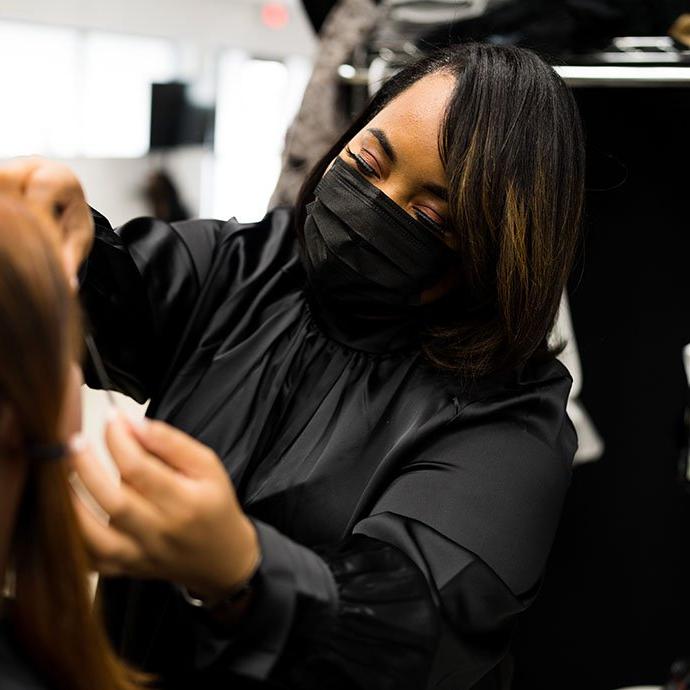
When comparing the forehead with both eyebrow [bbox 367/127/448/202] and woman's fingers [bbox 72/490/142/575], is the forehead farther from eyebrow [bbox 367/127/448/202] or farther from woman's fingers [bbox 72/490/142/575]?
woman's fingers [bbox 72/490/142/575]

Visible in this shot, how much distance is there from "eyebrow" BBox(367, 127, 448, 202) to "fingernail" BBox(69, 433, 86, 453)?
1.78 feet

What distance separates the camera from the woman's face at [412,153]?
1045 mm

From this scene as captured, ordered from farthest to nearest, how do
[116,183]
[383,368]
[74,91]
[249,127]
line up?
[249,127]
[74,91]
[116,183]
[383,368]

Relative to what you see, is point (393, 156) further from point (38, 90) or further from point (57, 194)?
point (38, 90)

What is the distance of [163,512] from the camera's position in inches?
24.7

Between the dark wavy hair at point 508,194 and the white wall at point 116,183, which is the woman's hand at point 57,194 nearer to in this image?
the dark wavy hair at point 508,194

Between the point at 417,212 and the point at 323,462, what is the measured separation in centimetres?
32

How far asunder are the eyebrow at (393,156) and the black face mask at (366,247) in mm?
40

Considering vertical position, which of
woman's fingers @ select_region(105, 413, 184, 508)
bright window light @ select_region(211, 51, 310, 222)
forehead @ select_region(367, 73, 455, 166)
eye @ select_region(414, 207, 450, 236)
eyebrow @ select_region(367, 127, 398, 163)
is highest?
forehead @ select_region(367, 73, 455, 166)

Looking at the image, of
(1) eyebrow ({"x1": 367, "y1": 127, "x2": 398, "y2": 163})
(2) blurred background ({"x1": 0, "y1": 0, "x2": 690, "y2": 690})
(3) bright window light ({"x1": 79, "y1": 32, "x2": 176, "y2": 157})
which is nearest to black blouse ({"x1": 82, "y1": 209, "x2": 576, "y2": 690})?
(1) eyebrow ({"x1": 367, "y1": 127, "x2": 398, "y2": 163})

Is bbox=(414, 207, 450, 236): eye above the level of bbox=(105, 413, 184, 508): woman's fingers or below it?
above

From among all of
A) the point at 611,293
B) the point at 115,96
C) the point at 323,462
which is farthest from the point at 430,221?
the point at 115,96

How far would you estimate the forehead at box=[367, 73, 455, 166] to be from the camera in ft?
3.42

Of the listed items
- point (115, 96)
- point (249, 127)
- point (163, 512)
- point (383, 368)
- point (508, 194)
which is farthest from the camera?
point (249, 127)
